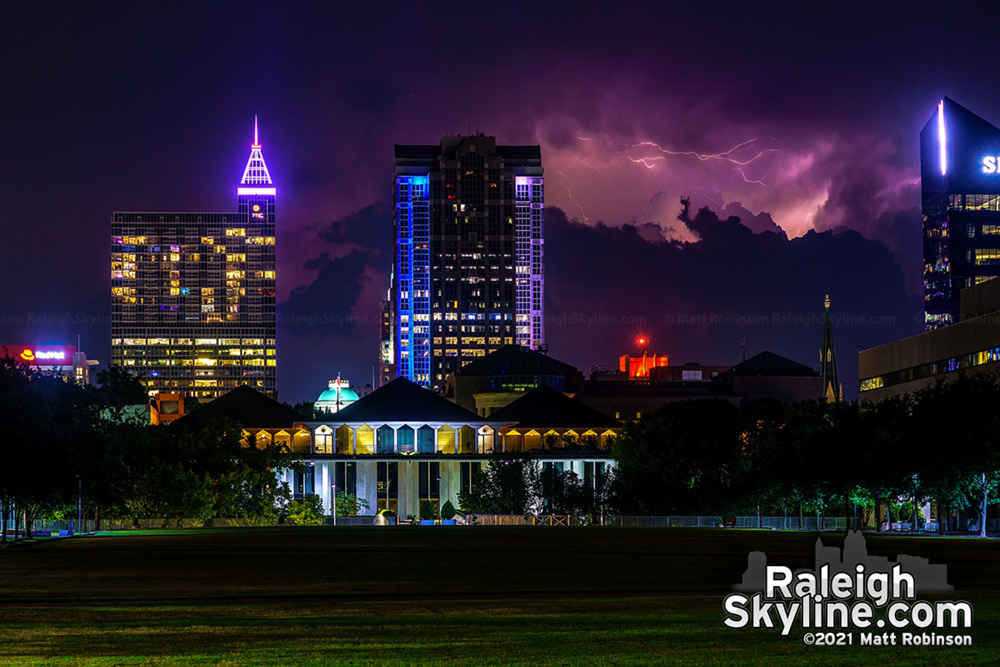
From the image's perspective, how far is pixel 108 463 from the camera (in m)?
110

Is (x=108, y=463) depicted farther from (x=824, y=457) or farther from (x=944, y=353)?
(x=944, y=353)

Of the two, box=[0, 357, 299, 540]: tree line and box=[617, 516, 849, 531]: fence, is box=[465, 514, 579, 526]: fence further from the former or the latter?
box=[0, 357, 299, 540]: tree line

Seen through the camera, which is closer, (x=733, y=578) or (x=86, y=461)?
(x=733, y=578)

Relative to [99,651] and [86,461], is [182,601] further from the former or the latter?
[86,461]

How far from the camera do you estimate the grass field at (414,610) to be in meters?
27.9

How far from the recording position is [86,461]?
324 ft

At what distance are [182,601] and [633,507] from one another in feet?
340

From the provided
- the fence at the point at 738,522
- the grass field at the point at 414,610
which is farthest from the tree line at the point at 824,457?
the grass field at the point at 414,610

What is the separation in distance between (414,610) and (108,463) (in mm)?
79610

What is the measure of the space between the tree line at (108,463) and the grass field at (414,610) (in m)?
26.0

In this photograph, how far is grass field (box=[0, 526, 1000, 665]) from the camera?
27.9 metres

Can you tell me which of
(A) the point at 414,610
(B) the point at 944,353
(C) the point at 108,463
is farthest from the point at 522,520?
(A) the point at 414,610

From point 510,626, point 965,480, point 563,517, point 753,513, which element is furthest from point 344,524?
point 510,626

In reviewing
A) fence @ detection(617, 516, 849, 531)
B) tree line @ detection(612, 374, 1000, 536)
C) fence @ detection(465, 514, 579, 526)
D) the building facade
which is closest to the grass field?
Result: tree line @ detection(612, 374, 1000, 536)
